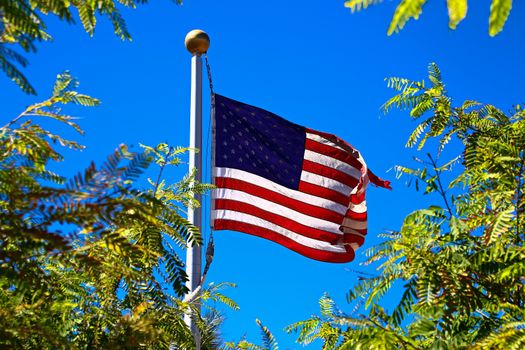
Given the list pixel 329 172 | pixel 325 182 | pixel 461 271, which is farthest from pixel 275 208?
pixel 461 271

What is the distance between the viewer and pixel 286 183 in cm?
1183

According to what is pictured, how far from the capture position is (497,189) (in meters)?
4.78

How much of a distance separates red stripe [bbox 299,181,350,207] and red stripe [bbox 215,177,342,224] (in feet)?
0.49

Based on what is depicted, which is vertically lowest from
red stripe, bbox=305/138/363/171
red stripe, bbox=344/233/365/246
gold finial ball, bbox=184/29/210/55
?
red stripe, bbox=344/233/365/246

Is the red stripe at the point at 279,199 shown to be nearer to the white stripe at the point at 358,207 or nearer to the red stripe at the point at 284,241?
the white stripe at the point at 358,207

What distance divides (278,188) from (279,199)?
19 centimetres

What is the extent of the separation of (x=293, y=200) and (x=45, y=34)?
8205 millimetres

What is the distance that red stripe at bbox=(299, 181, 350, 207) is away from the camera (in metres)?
12.0

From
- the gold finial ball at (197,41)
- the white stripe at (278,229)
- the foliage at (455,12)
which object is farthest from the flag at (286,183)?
the foliage at (455,12)

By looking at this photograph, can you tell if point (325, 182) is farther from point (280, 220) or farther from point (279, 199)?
point (280, 220)

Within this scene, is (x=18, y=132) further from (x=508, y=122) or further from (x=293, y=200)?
(x=293, y=200)

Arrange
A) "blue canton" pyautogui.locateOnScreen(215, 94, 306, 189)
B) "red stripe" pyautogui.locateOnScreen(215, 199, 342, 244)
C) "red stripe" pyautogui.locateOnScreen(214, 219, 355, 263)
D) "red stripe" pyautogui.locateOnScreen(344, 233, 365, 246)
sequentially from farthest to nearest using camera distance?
"red stripe" pyautogui.locateOnScreen(344, 233, 365, 246) < "blue canton" pyautogui.locateOnScreen(215, 94, 306, 189) < "red stripe" pyautogui.locateOnScreen(215, 199, 342, 244) < "red stripe" pyautogui.locateOnScreen(214, 219, 355, 263)

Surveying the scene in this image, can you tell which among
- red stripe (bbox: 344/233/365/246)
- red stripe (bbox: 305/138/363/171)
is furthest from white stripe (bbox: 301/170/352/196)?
red stripe (bbox: 344/233/365/246)

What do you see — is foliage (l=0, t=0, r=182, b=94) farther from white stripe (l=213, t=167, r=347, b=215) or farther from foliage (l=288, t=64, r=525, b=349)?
white stripe (l=213, t=167, r=347, b=215)
